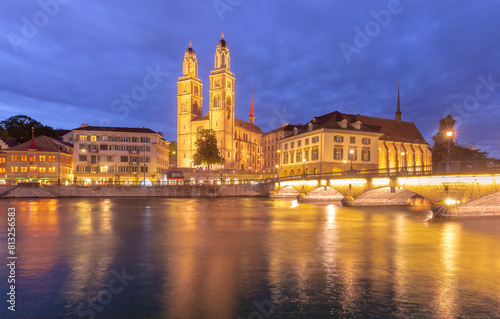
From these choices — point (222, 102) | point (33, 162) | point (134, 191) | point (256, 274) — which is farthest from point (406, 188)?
point (222, 102)

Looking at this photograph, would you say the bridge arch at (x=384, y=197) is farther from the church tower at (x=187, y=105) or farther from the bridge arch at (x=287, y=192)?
the church tower at (x=187, y=105)

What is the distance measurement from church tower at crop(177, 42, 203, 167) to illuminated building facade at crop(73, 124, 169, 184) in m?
34.9

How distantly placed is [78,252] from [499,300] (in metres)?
19.0

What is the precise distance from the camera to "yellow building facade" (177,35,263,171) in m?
124

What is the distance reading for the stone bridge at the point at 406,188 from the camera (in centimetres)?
2808

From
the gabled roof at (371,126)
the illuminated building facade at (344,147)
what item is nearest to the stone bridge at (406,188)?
the illuminated building facade at (344,147)

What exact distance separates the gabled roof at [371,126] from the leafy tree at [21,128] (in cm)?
8385

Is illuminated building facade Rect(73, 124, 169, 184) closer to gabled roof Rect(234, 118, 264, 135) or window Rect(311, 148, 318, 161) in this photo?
window Rect(311, 148, 318, 161)

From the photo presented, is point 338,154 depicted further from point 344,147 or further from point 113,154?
point 113,154

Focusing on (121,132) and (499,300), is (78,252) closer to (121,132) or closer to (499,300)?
(499,300)

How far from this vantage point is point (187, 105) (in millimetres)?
130375

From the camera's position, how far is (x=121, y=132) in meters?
88.4

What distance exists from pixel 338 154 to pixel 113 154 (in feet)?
196

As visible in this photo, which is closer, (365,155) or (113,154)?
(365,155)
